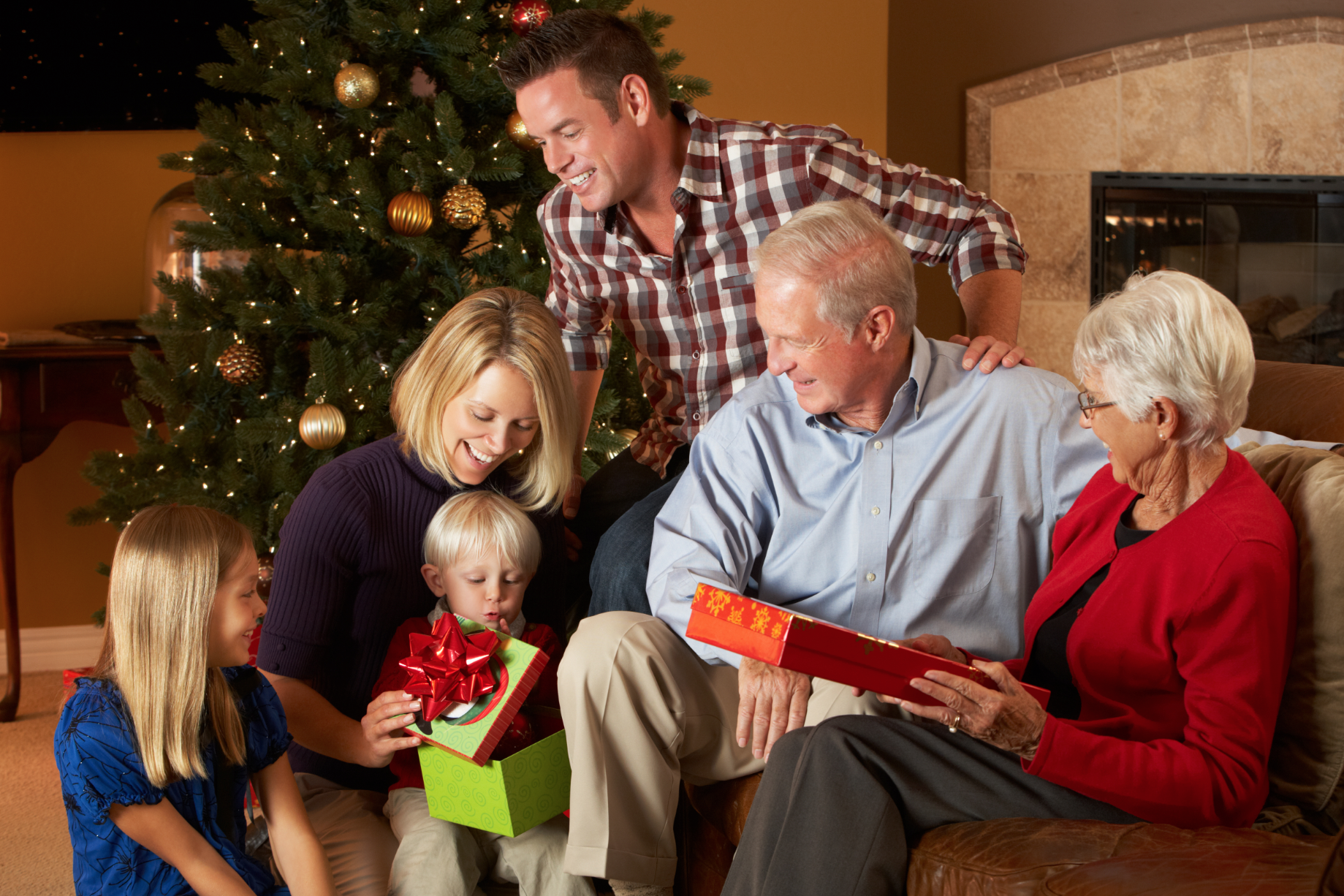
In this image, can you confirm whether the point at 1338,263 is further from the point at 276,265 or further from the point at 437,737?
the point at 437,737

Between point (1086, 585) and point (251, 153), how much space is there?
6.93 feet

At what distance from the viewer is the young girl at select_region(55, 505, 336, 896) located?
1.42m

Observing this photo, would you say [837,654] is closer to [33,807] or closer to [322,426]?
[322,426]

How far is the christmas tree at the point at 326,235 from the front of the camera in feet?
8.80

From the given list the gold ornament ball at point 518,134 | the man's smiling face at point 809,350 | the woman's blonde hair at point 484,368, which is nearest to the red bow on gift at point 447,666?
the woman's blonde hair at point 484,368

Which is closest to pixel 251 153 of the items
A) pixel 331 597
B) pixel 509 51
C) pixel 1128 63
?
pixel 509 51

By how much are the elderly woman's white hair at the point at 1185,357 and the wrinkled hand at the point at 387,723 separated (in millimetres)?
1046

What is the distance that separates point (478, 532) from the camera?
1819mm

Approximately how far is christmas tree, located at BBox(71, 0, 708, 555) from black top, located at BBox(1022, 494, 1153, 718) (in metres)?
1.36

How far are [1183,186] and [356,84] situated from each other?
3.09 meters

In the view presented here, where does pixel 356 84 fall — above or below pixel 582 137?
above

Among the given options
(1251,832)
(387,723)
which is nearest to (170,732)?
(387,723)

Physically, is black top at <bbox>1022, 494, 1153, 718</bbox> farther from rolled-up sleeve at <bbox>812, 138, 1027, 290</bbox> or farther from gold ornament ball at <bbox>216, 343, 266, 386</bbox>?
gold ornament ball at <bbox>216, 343, 266, 386</bbox>

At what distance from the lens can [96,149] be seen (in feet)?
12.2
